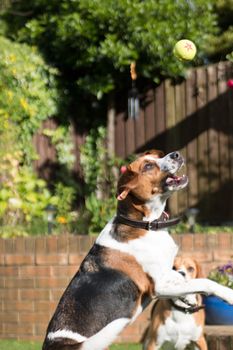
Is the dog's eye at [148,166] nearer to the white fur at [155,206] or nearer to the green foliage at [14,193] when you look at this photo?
the white fur at [155,206]

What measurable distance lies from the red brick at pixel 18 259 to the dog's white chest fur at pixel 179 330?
1806 mm

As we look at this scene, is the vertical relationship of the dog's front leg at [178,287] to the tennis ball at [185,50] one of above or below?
below

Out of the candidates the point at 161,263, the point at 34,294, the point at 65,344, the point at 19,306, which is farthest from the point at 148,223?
the point at 19,306

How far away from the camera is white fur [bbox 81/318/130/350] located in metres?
5.41

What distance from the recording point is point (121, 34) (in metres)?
12.2

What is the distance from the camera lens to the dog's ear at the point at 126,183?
5.61m

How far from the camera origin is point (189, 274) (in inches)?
280

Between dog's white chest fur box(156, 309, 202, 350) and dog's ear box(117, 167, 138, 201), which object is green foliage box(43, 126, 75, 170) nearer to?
dog's white chest fur box(156, 309, 202, 350)

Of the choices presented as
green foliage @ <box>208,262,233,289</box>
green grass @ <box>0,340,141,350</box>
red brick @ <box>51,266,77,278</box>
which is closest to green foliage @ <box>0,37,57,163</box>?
red brick @ <box>51,266,77,278</box>

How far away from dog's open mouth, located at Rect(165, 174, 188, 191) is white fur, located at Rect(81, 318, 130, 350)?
2.76 feet

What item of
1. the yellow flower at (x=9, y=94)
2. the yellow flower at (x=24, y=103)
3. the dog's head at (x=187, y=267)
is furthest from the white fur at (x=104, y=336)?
the yellow flower at (x=24, y=103)

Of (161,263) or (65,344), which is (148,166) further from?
(65,344)

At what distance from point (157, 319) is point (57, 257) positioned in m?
1.54

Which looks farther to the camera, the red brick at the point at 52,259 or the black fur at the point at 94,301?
the red brick at the point at 52,259
